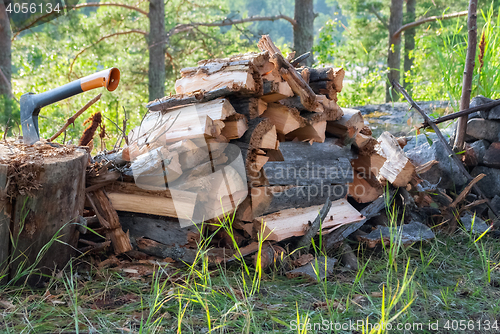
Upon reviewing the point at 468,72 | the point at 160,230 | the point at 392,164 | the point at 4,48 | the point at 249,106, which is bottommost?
the point at 160,230

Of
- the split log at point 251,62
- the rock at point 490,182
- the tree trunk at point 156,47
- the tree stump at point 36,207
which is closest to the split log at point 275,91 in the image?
the split log at point 251,62

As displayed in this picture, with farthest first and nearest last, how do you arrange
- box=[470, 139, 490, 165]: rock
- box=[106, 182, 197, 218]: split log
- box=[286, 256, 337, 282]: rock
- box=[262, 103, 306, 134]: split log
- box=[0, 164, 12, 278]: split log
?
box=[470, 139, 490, 165]: rock → box=[262, 103, 306, 134]: split log → box=[106, 182, 197, 218]: split log → box=[286, 256, 337, 282]: rock → box=[0, 164, 12, 278]: split log

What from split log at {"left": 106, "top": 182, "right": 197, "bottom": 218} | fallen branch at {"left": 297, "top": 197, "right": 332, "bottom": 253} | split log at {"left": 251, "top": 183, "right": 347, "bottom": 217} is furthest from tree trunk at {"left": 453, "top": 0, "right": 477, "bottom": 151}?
split log at {"left": 106, "top": 182, "right": 197, "bottom": 218}

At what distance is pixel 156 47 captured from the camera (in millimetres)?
7676

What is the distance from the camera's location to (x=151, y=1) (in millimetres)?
7484

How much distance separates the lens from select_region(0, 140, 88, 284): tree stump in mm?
2068

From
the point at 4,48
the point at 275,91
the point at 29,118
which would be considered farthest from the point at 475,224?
the point at 4,48

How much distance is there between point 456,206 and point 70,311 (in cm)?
300

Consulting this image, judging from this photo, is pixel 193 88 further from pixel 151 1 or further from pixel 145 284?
pixel 151 1

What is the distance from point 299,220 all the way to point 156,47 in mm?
6223

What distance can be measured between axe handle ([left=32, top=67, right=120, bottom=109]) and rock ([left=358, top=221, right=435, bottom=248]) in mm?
2109

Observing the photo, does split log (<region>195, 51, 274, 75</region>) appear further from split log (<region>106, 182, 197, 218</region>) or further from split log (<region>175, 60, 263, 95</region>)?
split log (<region>106, 182, 197, 218</region>)

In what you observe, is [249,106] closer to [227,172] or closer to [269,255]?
[227,172]

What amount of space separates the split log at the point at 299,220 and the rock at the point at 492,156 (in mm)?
1390
